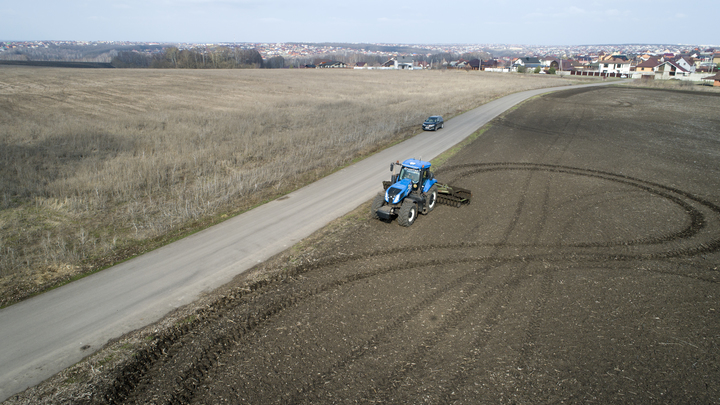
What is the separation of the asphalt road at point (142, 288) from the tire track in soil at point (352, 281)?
4.14ft

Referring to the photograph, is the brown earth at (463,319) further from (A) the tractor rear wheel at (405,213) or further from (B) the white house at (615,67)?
(B) the white house at (615,67)

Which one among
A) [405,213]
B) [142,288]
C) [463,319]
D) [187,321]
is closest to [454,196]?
[405,213]

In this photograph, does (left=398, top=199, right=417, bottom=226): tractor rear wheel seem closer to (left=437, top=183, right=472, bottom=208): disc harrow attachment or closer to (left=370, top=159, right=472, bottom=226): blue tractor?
(left=370, top=159, right=472, bottom=226): blue tractor

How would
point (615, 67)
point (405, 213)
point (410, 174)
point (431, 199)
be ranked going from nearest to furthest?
point (405, 213) → point (410, 174) → point (431, 199) → point (615, 67)

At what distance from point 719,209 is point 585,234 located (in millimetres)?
7801

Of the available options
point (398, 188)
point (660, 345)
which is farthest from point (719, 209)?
point (398, 188)

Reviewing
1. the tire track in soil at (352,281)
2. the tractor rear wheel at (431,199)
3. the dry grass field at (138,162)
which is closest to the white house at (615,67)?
the dry grass field at (138,162)

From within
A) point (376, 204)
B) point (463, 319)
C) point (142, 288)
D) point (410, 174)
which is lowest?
point (463, 319)

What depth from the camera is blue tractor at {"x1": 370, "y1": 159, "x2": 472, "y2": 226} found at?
13.6 meters

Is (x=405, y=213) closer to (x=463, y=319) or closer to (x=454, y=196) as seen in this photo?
(x=454, y=196)

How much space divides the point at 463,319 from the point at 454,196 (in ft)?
25.5

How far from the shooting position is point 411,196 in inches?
568

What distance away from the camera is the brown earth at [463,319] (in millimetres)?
7152

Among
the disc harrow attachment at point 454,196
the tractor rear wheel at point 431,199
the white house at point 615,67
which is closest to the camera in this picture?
the tractor rear wheel at point 431,199
